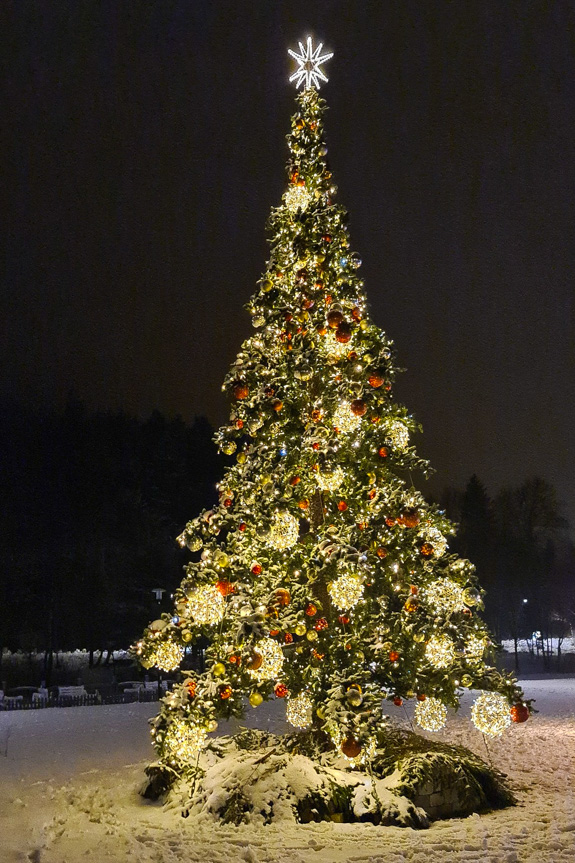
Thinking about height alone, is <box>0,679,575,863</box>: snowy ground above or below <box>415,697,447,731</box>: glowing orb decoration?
below

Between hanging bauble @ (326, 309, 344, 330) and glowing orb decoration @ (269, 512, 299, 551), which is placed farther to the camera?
hanging bauble @ (326, 309, 344, 330)

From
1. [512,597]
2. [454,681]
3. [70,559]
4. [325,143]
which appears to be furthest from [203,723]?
[512,597]

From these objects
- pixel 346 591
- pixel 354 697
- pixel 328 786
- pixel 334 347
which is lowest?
pixel 328 786

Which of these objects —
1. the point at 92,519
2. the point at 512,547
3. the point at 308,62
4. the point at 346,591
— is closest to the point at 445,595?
the point at 346,591

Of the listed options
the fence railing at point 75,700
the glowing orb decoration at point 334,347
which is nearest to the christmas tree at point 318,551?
the glowing orb decoration at point 334,347

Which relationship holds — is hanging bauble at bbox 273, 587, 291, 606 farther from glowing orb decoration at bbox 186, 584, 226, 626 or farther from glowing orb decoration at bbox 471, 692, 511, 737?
glowing orb decoration at bbox 471, 692, 511, 737

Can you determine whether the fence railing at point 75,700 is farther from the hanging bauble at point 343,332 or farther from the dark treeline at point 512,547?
the dark treeline at point 512,547

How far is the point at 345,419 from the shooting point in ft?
29.5

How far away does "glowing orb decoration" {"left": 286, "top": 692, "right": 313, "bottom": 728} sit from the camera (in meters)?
8.64

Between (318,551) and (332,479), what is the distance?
33.5 inches

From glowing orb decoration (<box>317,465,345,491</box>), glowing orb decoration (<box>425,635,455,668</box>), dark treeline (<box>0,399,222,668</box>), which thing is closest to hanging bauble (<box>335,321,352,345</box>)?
glowing orb decoration (<box>317,465,345,491</box>)

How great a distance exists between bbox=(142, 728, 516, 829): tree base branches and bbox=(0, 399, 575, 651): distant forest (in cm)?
2269

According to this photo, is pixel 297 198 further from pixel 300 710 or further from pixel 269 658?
pixel 300 710

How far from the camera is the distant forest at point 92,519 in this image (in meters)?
29.8
